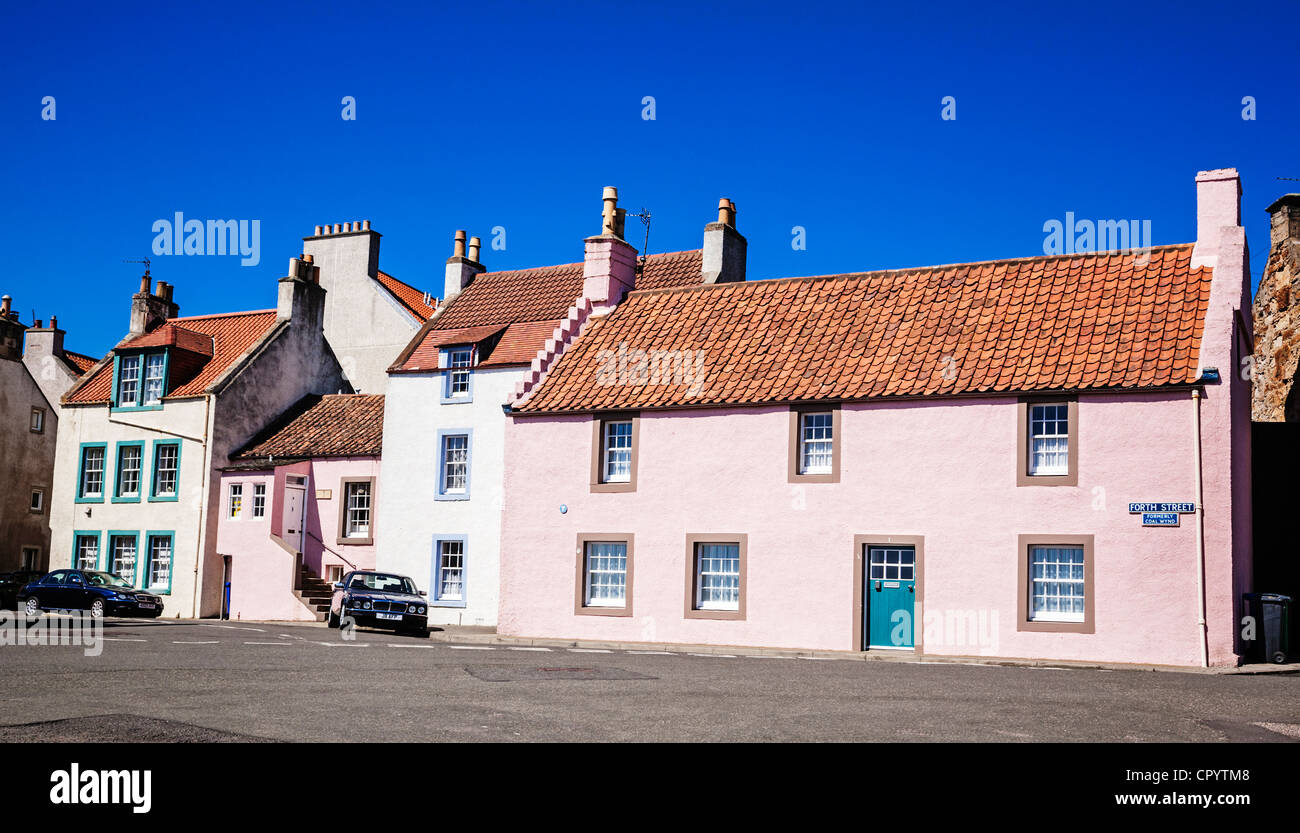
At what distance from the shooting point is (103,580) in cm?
3538

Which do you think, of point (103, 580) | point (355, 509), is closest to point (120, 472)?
point (103, 580)

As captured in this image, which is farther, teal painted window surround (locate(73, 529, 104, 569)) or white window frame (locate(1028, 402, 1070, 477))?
teal painted window surround (locate(73, 529, 104, 569))

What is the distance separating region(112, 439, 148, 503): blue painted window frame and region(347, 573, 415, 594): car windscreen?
14522mm

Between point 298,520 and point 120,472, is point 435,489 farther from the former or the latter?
point 120,472

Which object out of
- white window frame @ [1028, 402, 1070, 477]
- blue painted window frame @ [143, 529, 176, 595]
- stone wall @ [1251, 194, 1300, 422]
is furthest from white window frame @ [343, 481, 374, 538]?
stone wall @ [1251, 194, 1300, 422]

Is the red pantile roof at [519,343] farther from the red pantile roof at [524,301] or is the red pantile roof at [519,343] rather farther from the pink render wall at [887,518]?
the pink render wall at [887,518]

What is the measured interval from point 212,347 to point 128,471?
5.22 m

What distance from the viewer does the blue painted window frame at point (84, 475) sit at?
1647 inches

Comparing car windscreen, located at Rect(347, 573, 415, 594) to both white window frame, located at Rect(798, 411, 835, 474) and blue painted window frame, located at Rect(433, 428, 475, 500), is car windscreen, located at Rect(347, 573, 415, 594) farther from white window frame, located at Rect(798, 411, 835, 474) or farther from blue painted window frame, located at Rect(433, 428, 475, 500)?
white window frame, located at Rect(798, 411, 835, 474)

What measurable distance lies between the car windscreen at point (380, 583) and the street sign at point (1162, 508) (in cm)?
1674

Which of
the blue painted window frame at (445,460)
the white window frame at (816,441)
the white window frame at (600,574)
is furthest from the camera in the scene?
the blue painted window frame at (445,460)

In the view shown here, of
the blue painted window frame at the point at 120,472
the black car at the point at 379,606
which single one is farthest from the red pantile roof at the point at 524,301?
the blue painted window frame at the point at 120,472

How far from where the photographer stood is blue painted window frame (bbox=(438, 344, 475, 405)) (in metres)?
35.8
